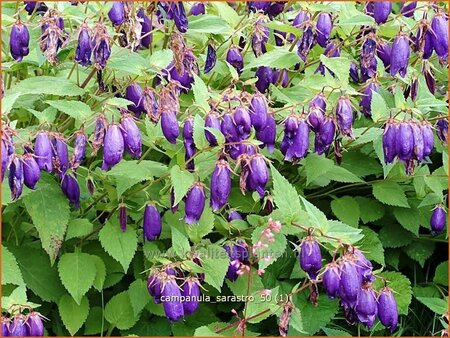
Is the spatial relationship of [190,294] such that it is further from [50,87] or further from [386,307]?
[50,87]

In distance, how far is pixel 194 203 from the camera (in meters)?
2.63

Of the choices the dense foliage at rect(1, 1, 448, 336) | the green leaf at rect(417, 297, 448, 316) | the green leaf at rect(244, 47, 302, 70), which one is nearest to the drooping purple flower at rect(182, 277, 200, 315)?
the dense foliage at rect(1, 1, 448, 336)

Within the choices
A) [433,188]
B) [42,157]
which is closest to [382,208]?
[433,188]

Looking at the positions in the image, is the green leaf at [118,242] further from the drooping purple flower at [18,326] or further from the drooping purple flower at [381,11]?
the drooping purple flower at [381,11]

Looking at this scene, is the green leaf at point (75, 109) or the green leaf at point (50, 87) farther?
the green leaf at point (50, 87)

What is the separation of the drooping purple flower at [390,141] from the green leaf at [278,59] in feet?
1.48

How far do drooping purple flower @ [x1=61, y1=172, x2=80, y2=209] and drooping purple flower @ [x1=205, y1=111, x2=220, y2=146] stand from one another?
1.88 ft

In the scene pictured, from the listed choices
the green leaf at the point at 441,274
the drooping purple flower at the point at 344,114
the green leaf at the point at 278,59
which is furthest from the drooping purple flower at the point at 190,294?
the green leaf at the point at 441,274

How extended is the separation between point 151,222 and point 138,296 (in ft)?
1.04

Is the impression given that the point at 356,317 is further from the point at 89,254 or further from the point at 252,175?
the point at 89,254

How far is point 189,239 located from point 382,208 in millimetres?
1052

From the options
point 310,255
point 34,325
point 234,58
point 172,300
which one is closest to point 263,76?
point 234,58

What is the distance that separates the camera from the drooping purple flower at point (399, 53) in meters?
3.00

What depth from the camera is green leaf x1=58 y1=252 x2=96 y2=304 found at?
9.56 ft
